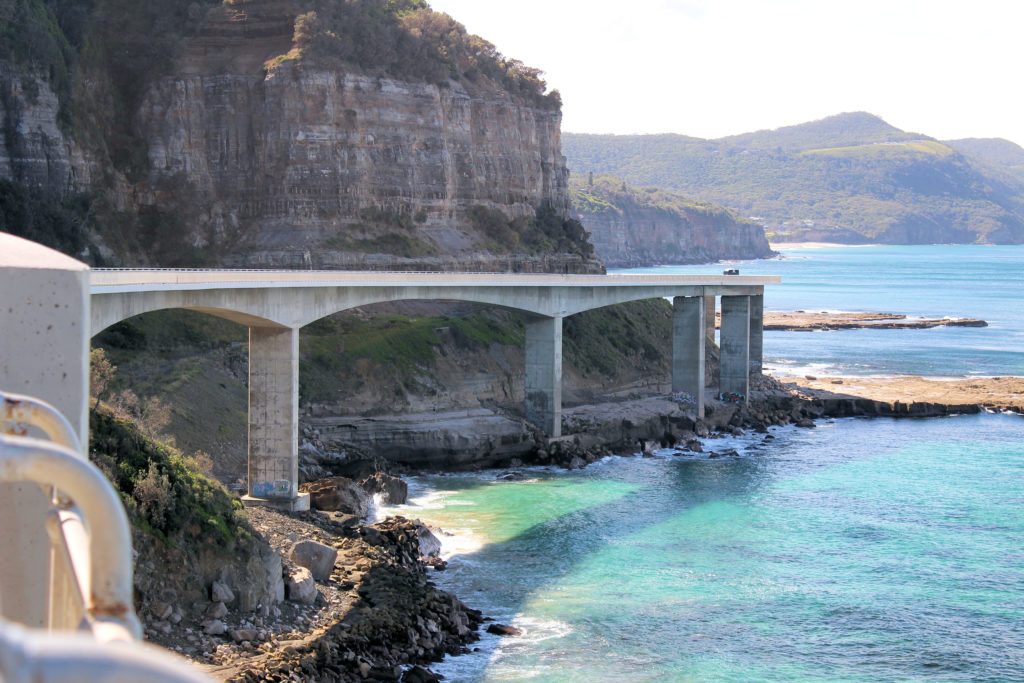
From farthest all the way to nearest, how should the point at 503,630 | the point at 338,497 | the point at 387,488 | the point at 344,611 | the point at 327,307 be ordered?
1. the point at 387,488
2. the point at 327,307
3. the point at 338,497
4. the point at 503,630
5. the point at 344,611

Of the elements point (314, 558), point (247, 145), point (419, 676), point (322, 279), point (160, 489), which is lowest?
point (419, 676)

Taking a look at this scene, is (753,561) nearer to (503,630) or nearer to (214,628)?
(503,630)

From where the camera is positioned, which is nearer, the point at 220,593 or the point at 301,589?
the point at 220,593

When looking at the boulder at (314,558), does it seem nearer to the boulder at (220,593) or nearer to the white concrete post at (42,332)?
the boulder at (220,593)

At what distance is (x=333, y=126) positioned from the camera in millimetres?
73250

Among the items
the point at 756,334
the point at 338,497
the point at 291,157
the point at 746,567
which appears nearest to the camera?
the point at 746,567

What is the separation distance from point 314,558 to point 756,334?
64.4 meters

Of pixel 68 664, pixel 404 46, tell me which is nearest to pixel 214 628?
pixel 68 664

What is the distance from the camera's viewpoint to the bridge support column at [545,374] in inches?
2502

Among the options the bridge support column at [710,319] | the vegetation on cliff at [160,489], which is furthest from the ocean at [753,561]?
the bridge support column at [710,319]

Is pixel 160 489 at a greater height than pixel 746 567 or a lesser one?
greater

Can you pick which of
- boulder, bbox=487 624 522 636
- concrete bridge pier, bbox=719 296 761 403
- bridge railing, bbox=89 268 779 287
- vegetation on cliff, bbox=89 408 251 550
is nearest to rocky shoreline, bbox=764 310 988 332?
concrete bridge pier, bbox=719 296 761 403

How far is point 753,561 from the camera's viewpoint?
127 ft

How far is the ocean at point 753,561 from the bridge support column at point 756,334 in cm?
2133
